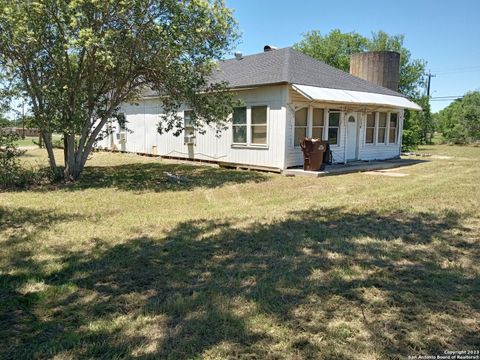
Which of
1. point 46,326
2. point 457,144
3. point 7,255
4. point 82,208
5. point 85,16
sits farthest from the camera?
point 457,144

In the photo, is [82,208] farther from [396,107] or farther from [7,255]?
[396,107]

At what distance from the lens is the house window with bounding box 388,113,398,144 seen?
18.5 metres

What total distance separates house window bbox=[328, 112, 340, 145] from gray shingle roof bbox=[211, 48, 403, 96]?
111 cm

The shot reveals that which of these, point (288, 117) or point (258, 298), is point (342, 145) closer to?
point (288, 117)

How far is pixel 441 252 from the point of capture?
471 cm

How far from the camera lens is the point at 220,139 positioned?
49.9 ft

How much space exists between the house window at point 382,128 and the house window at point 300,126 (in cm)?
572

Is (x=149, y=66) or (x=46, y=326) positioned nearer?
(x=46, y=326)

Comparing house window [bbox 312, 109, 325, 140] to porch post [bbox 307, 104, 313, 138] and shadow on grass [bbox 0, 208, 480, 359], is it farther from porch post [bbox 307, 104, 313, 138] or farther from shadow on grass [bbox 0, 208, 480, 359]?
shadow on grass [bbox 0, 208, 480, 359]

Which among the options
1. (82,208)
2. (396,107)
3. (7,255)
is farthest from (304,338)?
(396,107)

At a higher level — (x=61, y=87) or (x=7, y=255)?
(x=61, y=87)

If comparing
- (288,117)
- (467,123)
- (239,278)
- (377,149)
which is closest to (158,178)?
(288,117)

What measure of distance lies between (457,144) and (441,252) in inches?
1588

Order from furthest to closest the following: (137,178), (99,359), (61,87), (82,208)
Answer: (137,178)
(61,87)
(82,208)
(99,359)
